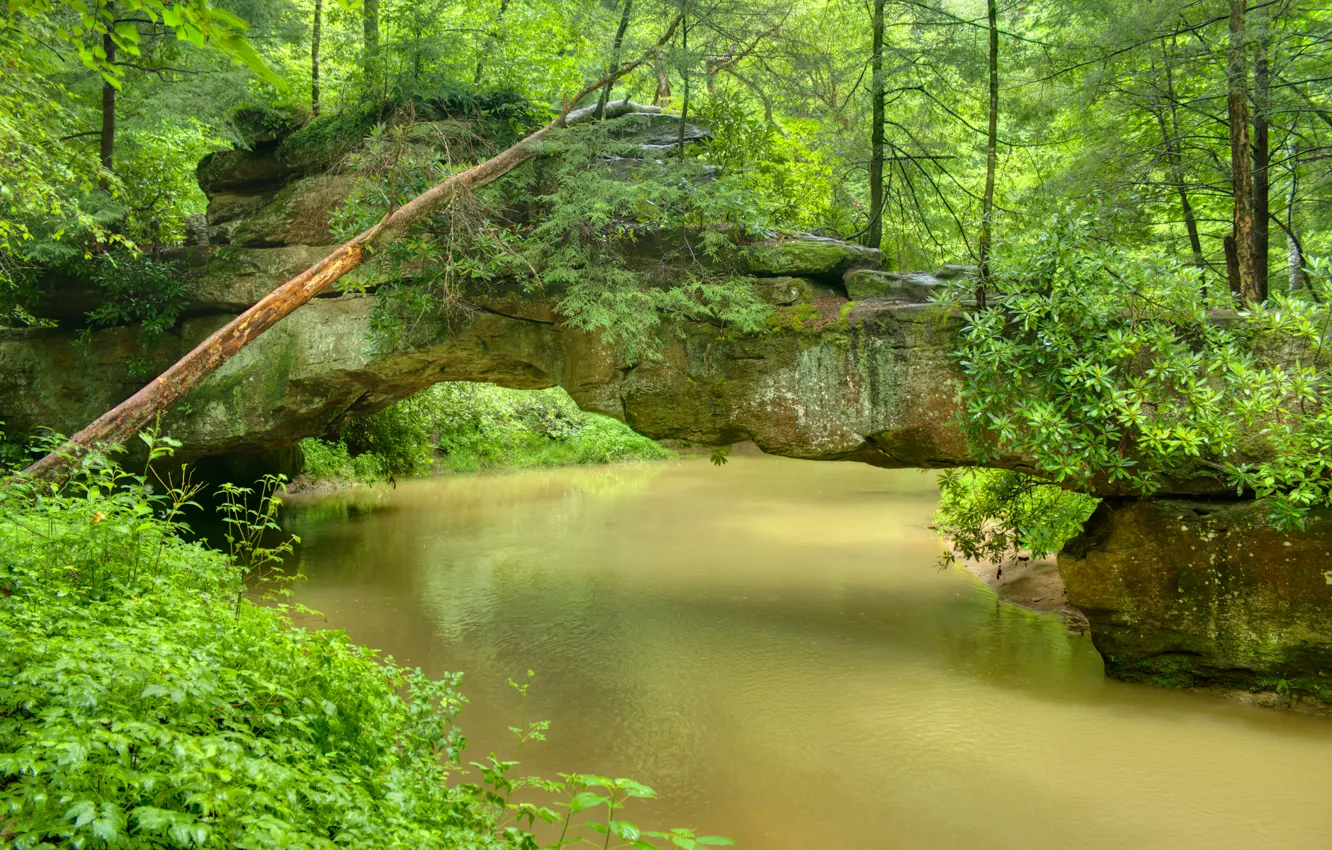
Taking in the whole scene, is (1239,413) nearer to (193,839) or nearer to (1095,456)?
(1095,456)

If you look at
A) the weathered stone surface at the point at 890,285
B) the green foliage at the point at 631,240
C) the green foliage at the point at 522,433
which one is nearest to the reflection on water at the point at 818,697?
the green foliage at the point at 631,240

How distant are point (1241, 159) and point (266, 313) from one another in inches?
339

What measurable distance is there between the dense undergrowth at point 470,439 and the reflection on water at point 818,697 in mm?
2243

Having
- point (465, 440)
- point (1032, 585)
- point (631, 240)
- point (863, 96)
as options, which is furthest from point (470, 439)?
point (1032, 585)

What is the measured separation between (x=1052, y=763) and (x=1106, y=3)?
23.8ft

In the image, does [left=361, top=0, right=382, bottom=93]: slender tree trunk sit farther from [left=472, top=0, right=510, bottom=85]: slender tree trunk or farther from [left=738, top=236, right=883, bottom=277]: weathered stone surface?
[left=738, top=236, right=883, bottom=277]: weathered stone surface

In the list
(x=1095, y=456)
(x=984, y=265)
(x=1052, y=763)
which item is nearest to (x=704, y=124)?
(x=984, y=265)

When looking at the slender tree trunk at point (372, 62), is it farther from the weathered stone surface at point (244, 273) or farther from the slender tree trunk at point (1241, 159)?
the slender tree trunk at point (1241, 159)

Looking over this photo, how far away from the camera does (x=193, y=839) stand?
1.82 m

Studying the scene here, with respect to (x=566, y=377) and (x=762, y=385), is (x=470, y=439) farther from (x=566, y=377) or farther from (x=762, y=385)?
(x=762, y=385)

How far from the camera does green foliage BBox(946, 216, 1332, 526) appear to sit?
5.54 m

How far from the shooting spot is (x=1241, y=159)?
683 cm

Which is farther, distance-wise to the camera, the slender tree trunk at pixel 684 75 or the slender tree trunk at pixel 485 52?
the slender tree trunk at pixel 485 52

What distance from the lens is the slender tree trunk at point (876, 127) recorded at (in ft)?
27.8
